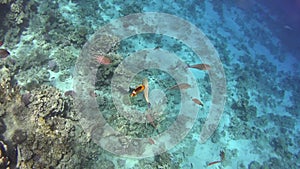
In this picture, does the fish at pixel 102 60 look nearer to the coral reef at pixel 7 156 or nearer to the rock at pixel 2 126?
the rock at pixel 2 126

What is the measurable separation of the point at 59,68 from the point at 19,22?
2.39 metres

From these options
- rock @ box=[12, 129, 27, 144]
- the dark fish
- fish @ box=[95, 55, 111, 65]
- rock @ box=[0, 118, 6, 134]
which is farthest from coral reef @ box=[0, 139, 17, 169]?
fish @ box=[95, 55, 111, 65]

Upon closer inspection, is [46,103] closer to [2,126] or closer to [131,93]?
[2,126]

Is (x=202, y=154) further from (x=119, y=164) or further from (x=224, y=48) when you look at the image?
(x=224, y=48)

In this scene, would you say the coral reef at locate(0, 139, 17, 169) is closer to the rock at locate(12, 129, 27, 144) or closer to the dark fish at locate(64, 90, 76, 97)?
the rock at locate(12, 129, 27, 144)

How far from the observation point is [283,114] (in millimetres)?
12477

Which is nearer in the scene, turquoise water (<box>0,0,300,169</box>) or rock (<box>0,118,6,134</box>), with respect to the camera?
rock (<box>0,118,6,134</box>)

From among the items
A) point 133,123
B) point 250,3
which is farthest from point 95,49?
point 250,3

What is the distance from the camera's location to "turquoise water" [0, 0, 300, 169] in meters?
6.14

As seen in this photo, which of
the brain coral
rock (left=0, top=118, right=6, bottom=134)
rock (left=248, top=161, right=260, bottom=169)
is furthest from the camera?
rock (left=248, top=161, right=260, bottom=169)

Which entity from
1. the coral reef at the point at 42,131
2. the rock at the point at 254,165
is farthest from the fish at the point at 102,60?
the rock at the point at 254,165

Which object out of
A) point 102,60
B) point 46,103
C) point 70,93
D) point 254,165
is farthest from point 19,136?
point 254,165

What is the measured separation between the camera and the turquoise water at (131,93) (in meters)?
6.14

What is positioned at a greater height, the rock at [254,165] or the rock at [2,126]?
the rock at [2,126]
